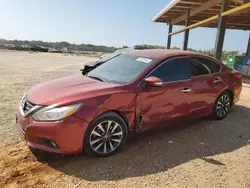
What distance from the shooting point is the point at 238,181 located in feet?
9.56

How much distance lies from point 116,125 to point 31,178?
1279mm

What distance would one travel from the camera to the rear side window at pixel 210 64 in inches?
182

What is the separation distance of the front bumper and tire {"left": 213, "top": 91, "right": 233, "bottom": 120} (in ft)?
10.4

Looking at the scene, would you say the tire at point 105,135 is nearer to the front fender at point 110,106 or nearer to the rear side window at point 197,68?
the front fender at point 110,106

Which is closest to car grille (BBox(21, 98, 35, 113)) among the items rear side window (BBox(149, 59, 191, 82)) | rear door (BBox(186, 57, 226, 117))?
rear side window (BBox(149, 59, 191, 82))

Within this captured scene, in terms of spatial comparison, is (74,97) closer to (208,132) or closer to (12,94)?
(208,132)

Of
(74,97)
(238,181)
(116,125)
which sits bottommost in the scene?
(238,181)

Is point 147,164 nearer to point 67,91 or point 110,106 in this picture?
point 110,106

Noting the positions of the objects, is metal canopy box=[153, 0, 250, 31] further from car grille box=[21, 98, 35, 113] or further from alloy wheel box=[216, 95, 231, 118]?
car grille box=[21, 98, 35, 113]

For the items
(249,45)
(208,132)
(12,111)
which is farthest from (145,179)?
(249,45)

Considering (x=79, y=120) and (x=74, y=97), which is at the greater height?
(x=74, y=97)

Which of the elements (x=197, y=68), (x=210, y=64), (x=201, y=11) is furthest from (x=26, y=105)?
(x=201, y=11)

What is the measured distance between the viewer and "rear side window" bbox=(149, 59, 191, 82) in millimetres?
3871

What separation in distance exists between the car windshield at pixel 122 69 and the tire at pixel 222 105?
6.46 feet
